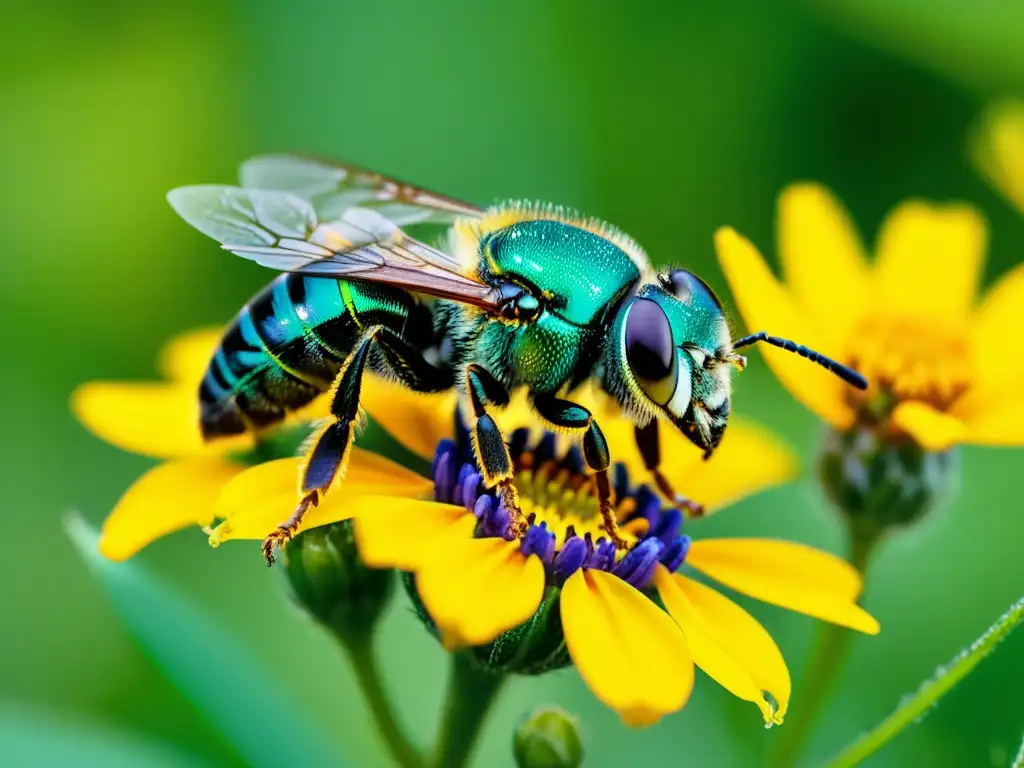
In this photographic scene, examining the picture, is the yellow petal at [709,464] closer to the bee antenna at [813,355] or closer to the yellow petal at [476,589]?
the bee antenna at [813,355]

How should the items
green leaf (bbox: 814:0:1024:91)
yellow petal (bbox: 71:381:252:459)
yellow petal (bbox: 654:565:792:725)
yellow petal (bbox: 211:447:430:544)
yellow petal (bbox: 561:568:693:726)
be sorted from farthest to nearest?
green leaf (bbox: 814:0:1024:91)
yellow petal (bbox: 71:381:252:459)
yellow petal (bbox: 211:447:430:544)
yellow petal (bbox: 654:565:792:725)
yellow petal (bbox: 561:568:693:726)

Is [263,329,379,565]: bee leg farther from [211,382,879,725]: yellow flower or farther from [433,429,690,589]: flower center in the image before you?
[433,429,690,589]: flower center

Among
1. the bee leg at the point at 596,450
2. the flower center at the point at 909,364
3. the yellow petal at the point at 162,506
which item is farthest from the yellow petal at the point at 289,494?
the flower center at the point at 909,364

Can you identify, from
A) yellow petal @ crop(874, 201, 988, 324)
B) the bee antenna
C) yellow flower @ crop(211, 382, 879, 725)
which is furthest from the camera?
yellow petal @ crop(874, 201, 988, 324)

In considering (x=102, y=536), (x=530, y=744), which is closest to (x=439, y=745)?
(x=530, y=744)

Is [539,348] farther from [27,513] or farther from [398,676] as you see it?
[27,513]

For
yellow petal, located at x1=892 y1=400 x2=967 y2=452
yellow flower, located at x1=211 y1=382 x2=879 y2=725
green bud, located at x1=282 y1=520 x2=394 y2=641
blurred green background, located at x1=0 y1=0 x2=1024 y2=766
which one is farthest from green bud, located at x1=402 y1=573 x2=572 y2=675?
blurred green background, located at x1=0 y1=0 x2=1024 y2=766
